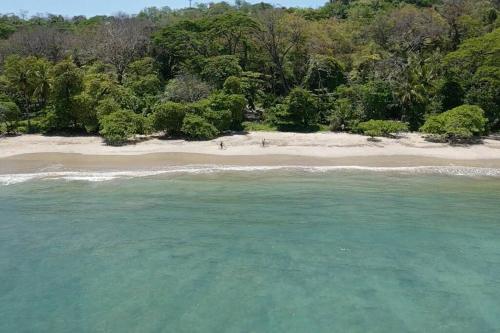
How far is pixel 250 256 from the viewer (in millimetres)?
18359

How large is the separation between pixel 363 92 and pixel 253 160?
14.6 metres

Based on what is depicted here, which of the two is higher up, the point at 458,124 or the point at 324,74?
the point at 324,74

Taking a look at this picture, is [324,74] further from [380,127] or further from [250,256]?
[250,256]

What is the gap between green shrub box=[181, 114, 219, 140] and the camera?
126ft

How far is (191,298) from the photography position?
1526 cm

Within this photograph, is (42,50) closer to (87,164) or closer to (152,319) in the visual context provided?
(87,164)

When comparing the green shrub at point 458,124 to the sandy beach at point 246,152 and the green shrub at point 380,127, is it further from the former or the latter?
the green shrub at point 380,127

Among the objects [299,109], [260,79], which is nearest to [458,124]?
[299,109]

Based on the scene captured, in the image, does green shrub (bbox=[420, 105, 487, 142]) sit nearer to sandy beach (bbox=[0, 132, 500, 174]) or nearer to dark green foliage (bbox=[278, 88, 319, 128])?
sandy beach (bbox=[0, 132, 500, 174])

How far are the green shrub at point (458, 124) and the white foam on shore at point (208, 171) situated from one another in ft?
18.3

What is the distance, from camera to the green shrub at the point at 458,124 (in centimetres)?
3619

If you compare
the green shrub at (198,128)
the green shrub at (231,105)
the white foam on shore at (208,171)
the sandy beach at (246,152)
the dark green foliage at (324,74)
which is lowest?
the white foam on shore at (208,171)

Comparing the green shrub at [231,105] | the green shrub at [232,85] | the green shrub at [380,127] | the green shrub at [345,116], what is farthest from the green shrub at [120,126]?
the green shrub at [380,127]

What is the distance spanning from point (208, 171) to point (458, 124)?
63.9ft
